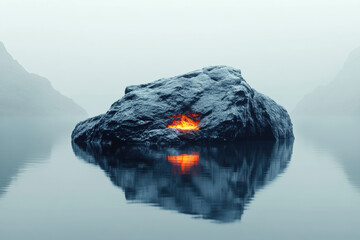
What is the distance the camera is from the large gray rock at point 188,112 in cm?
3094

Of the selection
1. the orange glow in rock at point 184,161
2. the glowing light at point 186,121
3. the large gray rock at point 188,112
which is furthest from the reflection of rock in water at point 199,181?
the glowing light at point 186,121

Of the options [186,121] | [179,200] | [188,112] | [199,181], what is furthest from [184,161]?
[188,112]

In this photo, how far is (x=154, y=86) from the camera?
35.3 metres

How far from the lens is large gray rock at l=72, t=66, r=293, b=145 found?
102ft

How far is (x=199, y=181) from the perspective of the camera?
13.5 metres

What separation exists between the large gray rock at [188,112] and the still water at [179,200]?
12.2 m

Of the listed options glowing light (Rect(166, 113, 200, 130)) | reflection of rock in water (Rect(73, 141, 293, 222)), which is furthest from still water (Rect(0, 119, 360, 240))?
glowing light (Rect(166, 113, 200, 130))

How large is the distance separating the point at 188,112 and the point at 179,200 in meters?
22.1

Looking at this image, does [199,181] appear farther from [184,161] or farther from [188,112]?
[188,112]

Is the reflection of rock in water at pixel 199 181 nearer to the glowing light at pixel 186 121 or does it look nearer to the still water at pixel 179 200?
the still water at pixel 179 200
